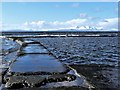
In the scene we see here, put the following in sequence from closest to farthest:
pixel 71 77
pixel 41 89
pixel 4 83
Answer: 1. pixel 41 89
2. pixel 4 83
3. pixel 71 77

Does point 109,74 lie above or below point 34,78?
below

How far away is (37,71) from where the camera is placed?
1552 centimetres

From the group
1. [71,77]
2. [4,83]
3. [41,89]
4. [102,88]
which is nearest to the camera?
[41,89]

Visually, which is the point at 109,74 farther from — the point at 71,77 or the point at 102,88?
the point at 71,77

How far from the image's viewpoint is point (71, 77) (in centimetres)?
1384

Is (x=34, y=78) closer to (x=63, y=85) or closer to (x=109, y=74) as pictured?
(x=63, y=85)

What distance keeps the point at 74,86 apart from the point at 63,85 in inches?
18.9

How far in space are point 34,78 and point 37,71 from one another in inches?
94.2

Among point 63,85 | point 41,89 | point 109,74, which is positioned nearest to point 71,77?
point 63,85

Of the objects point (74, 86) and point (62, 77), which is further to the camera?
point (62, 77)

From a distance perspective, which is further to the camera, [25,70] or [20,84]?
[25,70]

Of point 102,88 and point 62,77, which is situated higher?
point 62,77

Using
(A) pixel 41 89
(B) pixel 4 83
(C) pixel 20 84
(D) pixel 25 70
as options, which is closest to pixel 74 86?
(A) pixel 41 89

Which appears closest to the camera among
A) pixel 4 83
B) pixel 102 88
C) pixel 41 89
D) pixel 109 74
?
pixel 41 89
